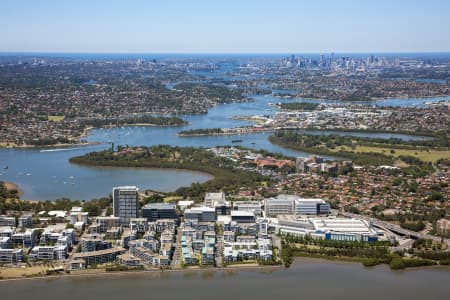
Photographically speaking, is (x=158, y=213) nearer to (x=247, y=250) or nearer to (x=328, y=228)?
(x=247, y=250)

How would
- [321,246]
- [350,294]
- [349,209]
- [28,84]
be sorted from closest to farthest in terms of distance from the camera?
[350,294], [321,246], [349,209], [28,84]

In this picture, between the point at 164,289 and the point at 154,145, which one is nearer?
the point at 164,289

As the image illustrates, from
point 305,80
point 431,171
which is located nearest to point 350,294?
point 431,171

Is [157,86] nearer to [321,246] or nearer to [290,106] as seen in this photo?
[290,106]

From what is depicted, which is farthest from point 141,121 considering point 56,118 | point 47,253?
point 47,253

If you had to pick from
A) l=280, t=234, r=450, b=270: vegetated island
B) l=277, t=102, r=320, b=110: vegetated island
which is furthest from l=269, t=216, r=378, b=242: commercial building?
l=277, t=102, r=320, b=110: vegetated island

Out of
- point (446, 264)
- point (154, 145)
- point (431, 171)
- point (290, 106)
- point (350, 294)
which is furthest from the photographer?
point (290, 106)

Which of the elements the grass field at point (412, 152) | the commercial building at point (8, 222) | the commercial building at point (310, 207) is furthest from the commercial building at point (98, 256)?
the grass field at point (412, 152)

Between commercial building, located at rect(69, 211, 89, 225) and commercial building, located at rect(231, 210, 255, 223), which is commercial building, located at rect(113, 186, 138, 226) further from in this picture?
commercial building, located at rect(231, 210, 255, 223)

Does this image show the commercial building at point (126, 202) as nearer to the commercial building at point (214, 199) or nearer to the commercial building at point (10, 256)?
the commercial building at point (214, 199)
